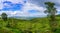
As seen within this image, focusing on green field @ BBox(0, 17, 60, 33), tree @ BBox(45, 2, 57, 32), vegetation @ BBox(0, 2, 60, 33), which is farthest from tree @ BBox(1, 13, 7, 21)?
tree @ BBox(45, 2, 57, 32)

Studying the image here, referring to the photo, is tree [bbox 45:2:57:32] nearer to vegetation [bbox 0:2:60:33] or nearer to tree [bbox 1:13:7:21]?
vegetation [bbox 0:2:60:33]

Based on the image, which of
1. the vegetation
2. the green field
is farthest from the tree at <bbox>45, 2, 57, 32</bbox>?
the green field

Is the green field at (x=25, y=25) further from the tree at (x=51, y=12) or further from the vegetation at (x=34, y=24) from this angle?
the tree at (x=51, y=12)

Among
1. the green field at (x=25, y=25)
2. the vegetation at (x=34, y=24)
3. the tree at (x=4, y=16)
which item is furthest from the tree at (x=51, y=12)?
the tree at (x=4, y=16)

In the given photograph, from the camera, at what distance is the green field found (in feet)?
23.5

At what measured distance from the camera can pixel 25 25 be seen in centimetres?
736

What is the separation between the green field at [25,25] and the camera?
7.17 m

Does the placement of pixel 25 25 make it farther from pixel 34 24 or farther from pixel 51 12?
pixel 51 12

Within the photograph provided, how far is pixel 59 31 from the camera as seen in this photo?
23.4ft

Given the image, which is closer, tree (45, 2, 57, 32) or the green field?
the green field

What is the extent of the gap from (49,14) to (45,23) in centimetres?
56

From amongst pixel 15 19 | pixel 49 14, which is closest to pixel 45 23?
pixel 49 14

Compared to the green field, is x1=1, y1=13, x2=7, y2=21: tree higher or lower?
higher

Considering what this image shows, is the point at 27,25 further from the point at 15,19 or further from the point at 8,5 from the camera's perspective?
the point at 8,5
